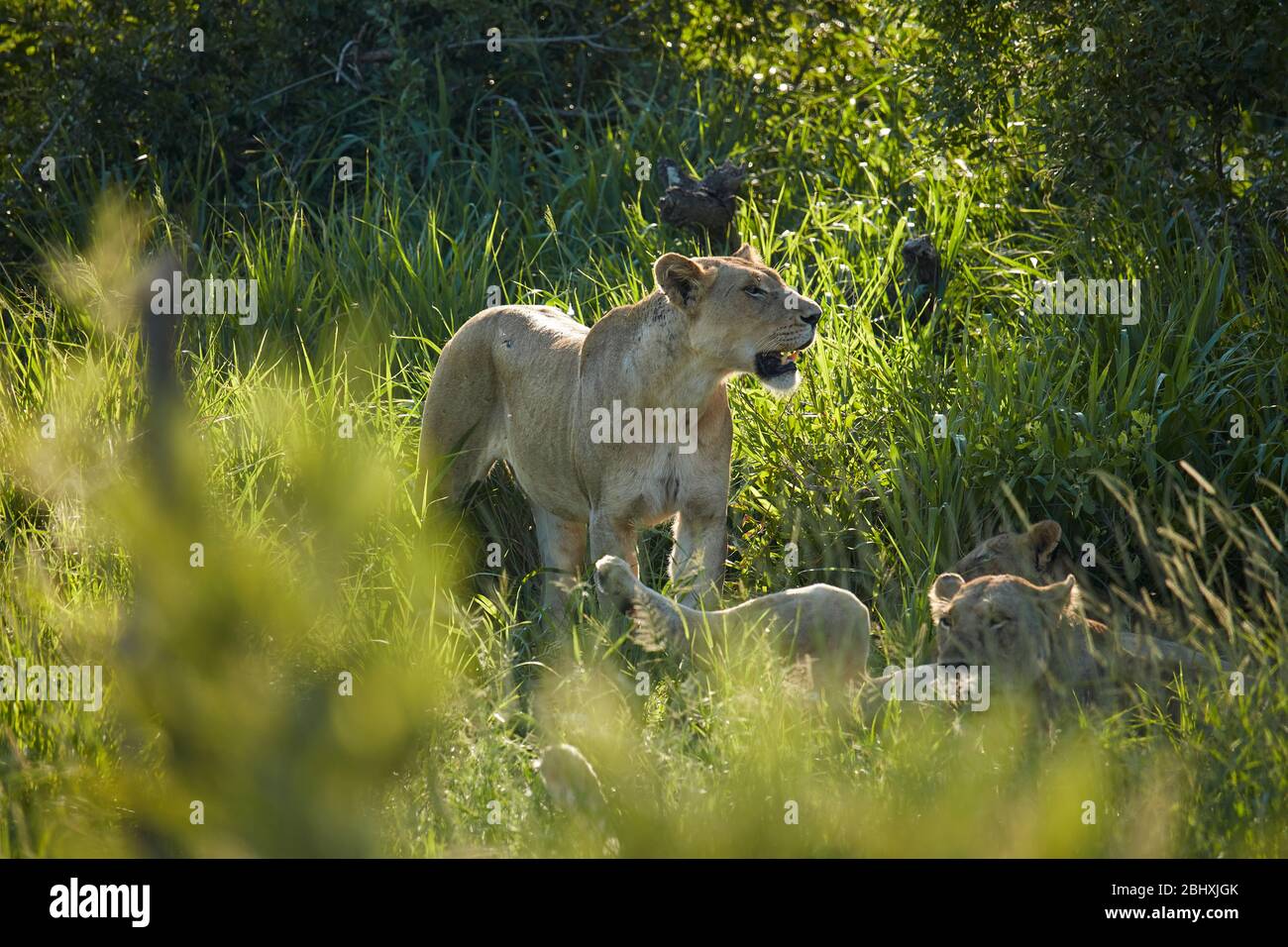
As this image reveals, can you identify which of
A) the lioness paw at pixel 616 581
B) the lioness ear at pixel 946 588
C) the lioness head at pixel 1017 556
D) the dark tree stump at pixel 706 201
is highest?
the dark tree stump at pixel 706 201

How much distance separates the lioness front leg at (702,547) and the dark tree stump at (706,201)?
3.06 metres

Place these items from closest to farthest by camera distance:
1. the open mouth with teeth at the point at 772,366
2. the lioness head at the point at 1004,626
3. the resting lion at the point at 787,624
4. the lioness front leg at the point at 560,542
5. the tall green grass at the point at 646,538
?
1. the tall green grass at the point at 646,538
2. the lioness head at the point at 1004,626
3. the resting lion at the point at 787,624
4. the open mouth with teeth at the point at 772,366
5. the lioness front leg at the point at 560,542

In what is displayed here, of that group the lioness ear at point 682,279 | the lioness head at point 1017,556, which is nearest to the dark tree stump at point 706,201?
the lioness ear at point 682,279

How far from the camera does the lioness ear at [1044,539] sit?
5.57m

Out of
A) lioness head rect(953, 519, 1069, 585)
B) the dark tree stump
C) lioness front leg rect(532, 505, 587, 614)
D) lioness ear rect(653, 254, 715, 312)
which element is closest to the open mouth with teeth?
lioness ear rect(653, 254, 715, 312)

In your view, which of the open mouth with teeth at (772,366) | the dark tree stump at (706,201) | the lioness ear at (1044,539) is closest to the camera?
the lioness ear at (1044,539)

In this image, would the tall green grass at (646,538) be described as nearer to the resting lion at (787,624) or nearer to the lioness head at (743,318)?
the resting lion at (787,624)

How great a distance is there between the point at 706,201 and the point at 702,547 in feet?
10.5

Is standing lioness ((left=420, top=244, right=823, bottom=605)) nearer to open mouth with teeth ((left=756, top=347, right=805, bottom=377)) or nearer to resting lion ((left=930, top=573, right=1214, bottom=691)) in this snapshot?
open mouth with teeth ((left=756, top=347, right=805, bottom=377))

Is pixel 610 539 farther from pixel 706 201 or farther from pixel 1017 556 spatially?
pixel 706 201

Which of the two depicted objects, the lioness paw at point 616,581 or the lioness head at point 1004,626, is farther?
the lioness paw at point 616,581

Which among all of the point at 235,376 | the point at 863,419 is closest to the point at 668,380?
the point at 863,419
